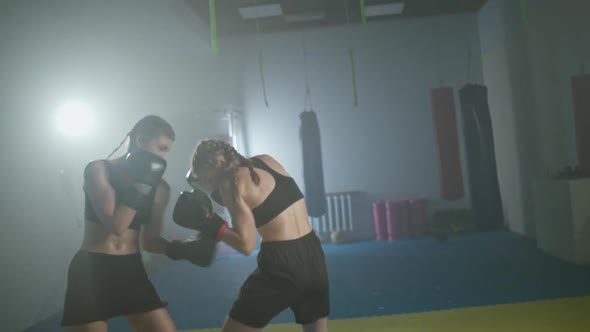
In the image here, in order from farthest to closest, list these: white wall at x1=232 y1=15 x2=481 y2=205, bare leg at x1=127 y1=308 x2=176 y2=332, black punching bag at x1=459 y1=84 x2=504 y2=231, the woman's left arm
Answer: white wall at x1=232 y1=15 x2=481 y2=205 < black punching bag at x1=459 y1=84 x2=504 y2=231 < bare leg at x1=127 y1=308 x2=176 y2=332 < the woman's left arm

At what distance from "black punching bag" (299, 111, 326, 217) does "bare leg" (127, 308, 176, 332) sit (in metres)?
2.88

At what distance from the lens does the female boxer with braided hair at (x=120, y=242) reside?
1.62m

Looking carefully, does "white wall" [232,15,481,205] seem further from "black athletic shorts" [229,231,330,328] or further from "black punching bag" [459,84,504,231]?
"black athletic shorts" [229,231,330,328]

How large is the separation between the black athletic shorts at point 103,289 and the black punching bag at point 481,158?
2.91 meters

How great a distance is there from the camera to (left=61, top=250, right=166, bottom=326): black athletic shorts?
161 cm

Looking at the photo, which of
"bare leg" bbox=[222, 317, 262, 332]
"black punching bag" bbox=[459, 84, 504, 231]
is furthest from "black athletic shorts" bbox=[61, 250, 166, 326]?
"black punching bag" bbox=[459, 84, 504, 231]

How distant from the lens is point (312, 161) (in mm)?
4543

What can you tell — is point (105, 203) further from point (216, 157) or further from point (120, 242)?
point (216, 157)

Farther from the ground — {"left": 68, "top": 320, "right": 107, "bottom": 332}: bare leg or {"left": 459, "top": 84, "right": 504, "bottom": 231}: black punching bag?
{"left": 459, "top": 84, "right": 504, "bottom": 231}: black punching bag

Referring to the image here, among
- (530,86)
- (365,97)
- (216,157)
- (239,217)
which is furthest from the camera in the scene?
(365,97)

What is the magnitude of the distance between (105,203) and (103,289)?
1.00ft

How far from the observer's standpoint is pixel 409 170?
5.91 metres

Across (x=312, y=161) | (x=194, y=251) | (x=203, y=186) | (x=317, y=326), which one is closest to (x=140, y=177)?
(x=203, y=186)

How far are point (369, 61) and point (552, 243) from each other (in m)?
3.12
